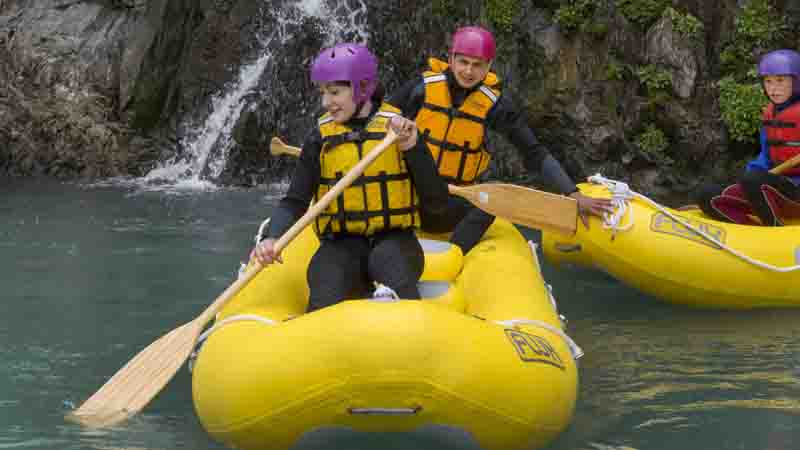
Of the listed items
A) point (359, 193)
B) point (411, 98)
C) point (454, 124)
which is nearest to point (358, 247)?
point (359, 193)

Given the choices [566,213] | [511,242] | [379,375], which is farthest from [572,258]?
[379,375]

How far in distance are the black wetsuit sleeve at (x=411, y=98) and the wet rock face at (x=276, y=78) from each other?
471 cm

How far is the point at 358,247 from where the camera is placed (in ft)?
13.0

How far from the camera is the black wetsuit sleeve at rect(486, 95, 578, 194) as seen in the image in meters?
5.00

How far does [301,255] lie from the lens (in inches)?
171

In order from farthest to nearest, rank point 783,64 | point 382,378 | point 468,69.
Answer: point 783,64 → point 468,69 → point 382,378

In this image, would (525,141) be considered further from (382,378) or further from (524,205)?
(382,378)

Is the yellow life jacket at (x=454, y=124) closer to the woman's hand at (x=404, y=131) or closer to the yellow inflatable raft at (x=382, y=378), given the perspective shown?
the woman's hand at (x=404, y=131)

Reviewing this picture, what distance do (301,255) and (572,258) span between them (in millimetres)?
2262

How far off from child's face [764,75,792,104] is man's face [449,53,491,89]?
1.85 meters

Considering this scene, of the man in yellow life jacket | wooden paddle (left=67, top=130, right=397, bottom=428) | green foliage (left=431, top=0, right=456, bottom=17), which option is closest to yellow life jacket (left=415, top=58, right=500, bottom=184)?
the man in yellow life jacket

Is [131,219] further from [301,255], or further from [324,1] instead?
[301,255]

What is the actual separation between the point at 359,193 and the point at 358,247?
20 centimetres

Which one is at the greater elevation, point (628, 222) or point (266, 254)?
point (266, 254)
